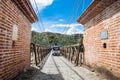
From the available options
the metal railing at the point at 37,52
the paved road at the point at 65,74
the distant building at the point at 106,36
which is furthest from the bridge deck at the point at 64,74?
the metal railing at the point at 37,52

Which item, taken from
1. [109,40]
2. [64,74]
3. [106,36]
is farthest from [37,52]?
[109,40]

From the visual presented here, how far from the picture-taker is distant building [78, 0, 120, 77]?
19.1ft

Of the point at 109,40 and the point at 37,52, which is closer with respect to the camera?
the point at 109,40

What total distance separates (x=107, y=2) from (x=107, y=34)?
1.30 m

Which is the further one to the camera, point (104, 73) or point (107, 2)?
point (104, 73)

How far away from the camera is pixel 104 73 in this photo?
6.96m

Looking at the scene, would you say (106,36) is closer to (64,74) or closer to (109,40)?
(109,40)

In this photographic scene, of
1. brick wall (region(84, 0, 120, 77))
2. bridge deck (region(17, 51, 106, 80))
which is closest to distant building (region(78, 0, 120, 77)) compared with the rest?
brick wall (region(84, 0, 120, 77))

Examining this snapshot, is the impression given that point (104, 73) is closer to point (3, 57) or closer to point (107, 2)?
point (107, 2)

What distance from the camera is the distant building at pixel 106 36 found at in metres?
5.84

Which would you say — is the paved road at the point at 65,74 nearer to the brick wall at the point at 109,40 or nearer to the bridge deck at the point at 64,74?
the bridge deck at the point at 64,74

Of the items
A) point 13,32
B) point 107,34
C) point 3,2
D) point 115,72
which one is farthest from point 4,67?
point 107,34

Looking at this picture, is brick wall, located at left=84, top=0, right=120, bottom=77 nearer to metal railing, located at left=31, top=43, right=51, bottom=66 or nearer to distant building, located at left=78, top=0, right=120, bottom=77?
distant building, located at left=78, top=0, right=120, bottom=77

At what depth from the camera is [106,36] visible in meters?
6.83
